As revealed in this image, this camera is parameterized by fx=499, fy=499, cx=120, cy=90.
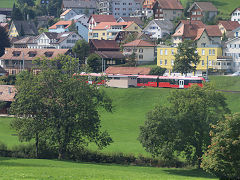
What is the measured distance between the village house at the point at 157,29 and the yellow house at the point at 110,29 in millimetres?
3383

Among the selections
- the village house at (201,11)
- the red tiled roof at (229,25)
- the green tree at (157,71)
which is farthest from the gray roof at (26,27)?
the green tree at (157,71)

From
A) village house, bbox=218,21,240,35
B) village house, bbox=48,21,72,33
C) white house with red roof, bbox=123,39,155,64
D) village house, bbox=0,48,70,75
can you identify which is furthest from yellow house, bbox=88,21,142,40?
village house, bbox=0,48,70,75

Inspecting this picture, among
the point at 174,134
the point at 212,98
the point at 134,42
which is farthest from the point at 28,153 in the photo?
the point at 134,42

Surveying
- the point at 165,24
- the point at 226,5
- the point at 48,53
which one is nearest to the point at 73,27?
the point at 165,24

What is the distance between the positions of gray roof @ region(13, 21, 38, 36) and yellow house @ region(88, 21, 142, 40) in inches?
958

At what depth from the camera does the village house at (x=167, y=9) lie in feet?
500

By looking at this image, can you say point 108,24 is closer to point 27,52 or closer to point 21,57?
point 27,52

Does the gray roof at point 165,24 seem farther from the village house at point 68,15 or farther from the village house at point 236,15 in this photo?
the village house at point 68,15

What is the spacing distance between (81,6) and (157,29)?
5077cm

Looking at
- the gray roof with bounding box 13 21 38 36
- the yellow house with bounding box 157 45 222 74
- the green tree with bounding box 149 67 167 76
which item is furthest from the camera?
the gray roof with bounding box 13 21 38 36

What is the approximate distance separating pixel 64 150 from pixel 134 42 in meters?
76.6

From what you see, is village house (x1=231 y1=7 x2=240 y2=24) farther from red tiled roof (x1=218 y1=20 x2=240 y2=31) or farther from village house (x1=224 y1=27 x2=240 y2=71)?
village house (x1=224 y1=27 x2=240 y2=71)

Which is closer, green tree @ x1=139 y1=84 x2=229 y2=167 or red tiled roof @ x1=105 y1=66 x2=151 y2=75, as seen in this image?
green tree @ x1=139 y1=84 x2=229 y2=167

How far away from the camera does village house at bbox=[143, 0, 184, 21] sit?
500 ft
